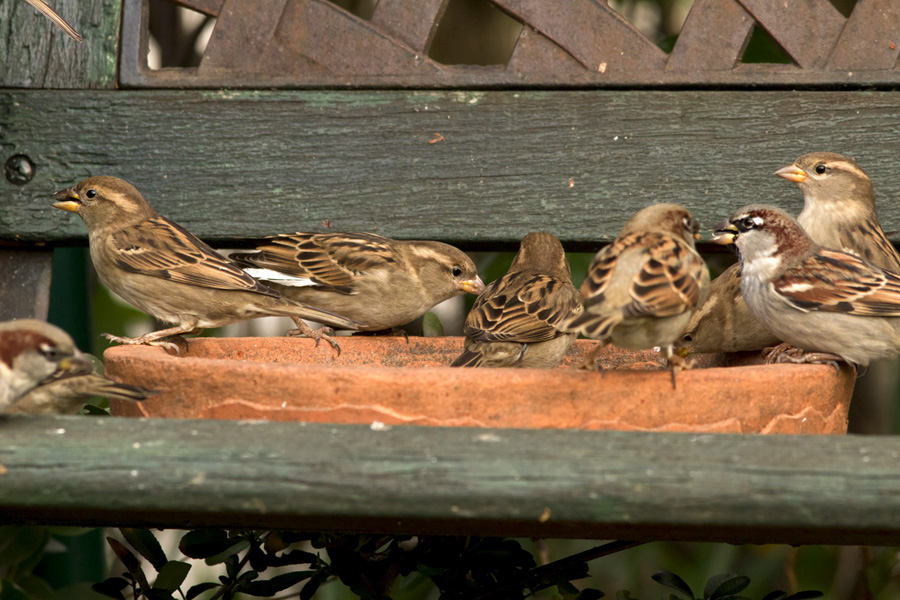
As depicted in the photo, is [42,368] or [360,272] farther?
[360,272]

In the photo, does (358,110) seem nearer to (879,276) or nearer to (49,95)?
(49,95)

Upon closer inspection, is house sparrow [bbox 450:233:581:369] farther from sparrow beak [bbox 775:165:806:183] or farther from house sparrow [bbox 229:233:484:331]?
sparrow beak [bbox 775:165:806:183]

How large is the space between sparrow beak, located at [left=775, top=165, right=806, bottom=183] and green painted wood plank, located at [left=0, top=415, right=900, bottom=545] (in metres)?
1.49

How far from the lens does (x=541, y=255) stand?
292 cm

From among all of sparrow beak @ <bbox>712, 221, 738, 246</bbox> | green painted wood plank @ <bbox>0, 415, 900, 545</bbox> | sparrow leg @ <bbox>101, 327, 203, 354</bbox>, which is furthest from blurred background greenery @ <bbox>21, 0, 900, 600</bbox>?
green painted wood plank @ <bbox>0, 415, 900, 545</bbox>

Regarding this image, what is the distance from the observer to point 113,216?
283 cm

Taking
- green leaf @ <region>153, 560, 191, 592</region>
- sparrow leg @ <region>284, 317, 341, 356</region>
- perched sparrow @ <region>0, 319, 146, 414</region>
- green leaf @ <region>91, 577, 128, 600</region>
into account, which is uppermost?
sparrow leg @ <region>284, 317, 341, 356</region>

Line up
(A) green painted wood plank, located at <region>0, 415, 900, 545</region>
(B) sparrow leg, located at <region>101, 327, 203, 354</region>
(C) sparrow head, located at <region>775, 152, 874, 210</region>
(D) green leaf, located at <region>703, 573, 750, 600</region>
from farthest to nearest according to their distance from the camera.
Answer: (C) sparrow head, located at <region>775, 152, 874, 210</region> → (B) sparrow leg, located at <region>101, 327, 203, 354</region> → (D) green leaf, located at <region>703, 573, 750, 600</region> → (A) green painted wood plank, located at <region>0, 415, 900, 545</region>

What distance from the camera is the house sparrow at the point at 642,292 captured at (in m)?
1.90

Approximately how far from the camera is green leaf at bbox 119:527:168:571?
251 centimetres

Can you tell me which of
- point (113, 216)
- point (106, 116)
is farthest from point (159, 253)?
point (106, 116)

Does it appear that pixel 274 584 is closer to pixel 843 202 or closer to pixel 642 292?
pixel 642 292

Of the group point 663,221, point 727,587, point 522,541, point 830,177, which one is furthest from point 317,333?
point 522,541

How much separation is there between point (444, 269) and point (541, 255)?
50cm
